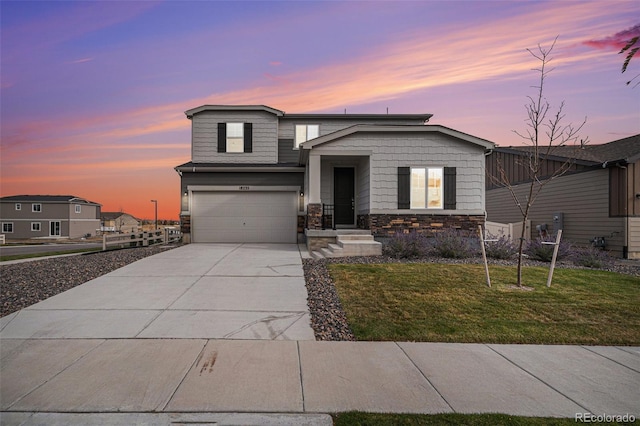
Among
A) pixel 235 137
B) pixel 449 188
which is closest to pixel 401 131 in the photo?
pixel 449 188

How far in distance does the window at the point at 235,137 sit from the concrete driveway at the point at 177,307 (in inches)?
A: 407

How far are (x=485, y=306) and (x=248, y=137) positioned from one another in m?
15.4

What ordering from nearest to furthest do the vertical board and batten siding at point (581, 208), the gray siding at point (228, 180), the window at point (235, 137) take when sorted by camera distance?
the vertical board and batten siding at point (581, 208)
the gray siding at point (228, 180)
the window at point (235, 137)

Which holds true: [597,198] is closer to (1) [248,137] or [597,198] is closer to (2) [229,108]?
(1) [248,137]

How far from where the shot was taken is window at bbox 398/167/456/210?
44.2 feet

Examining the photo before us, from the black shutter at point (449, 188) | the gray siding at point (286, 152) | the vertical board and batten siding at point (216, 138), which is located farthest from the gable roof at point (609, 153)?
the vertical board and batten siding at point (216, 138)

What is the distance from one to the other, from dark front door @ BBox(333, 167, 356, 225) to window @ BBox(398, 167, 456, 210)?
3369 millimetres

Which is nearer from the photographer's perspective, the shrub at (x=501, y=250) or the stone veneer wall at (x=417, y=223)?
the shrub at (x=501, y=250)

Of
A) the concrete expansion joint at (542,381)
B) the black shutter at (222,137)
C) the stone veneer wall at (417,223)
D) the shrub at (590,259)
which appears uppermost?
the black shutter at (222,137)

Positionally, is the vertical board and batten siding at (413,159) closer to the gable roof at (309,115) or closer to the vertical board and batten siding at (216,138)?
the vertical board and batten siding at (216,138)

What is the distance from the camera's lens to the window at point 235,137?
18.9 metres

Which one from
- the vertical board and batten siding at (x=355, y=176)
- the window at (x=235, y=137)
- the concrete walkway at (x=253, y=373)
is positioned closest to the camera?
the concrete walkway at (x=253, y=373)

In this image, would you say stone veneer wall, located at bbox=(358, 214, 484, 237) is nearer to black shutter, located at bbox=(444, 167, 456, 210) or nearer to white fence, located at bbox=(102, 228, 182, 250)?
black shutter, located at bbox=(444, 167, 456, 210)

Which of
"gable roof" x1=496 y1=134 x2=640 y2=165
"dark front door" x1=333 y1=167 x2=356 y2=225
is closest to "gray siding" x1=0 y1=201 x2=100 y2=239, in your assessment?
"dark front door" x1=333 y1=167 x2=356 y2=225
